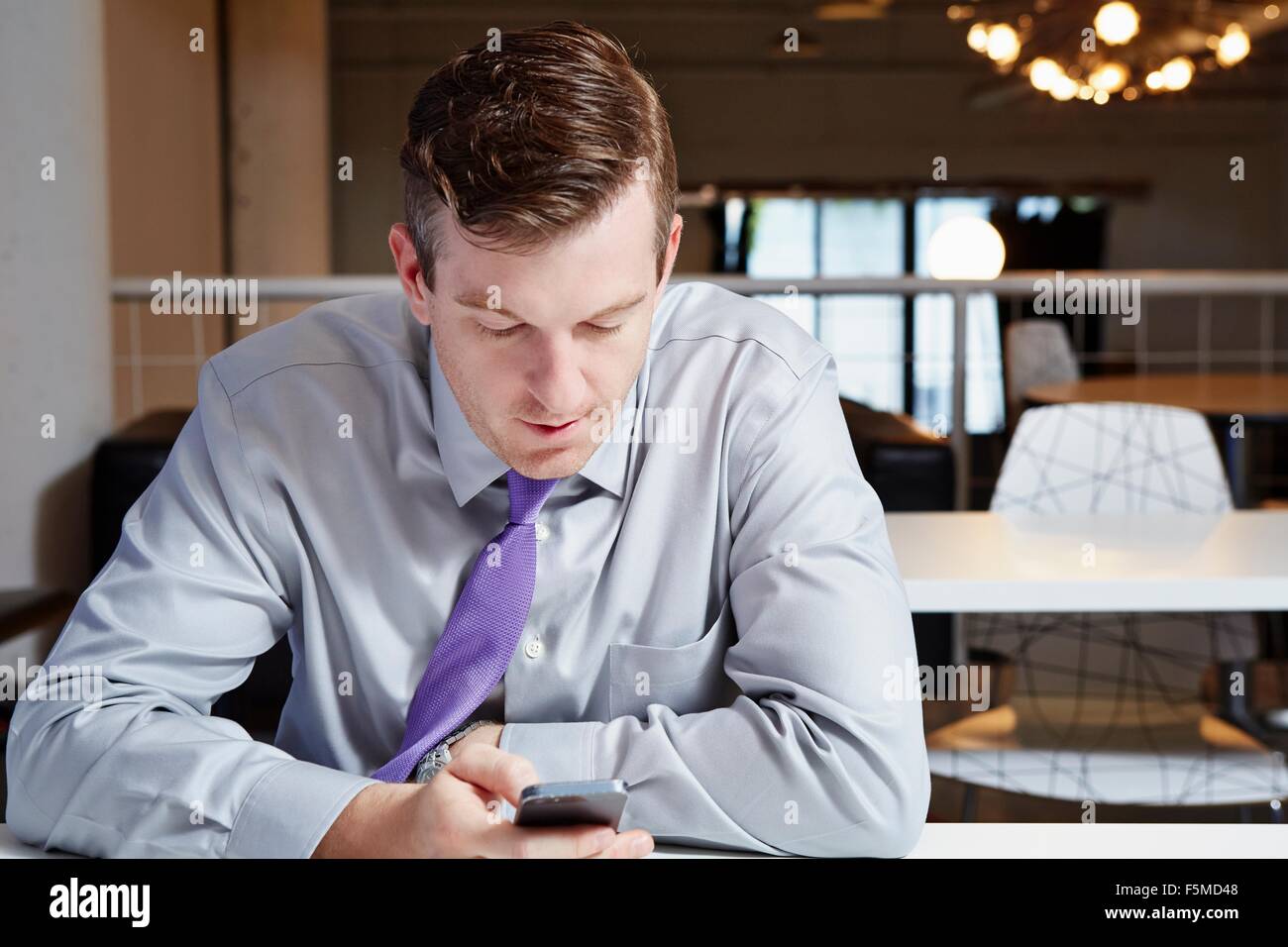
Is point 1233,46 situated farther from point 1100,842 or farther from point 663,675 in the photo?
point 1100,842

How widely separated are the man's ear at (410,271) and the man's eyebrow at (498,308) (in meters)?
0.08

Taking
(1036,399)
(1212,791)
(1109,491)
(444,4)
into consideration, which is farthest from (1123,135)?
(1212,791)

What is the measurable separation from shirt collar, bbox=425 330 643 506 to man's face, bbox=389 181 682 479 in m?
0.09

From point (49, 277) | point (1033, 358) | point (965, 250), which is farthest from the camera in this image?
point (965, 250)

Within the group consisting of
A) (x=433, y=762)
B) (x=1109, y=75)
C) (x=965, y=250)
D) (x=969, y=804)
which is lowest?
(x=969, y=804)

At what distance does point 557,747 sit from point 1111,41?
3878 mm

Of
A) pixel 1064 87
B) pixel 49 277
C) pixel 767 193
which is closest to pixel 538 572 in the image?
pixel 49 277

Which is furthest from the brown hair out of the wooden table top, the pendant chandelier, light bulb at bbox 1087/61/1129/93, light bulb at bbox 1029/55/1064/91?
light bulb at bbox 1029/55/1064/91

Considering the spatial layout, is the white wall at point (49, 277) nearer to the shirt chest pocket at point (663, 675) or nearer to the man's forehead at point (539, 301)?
the shirt chest pocket at point (663, 675)

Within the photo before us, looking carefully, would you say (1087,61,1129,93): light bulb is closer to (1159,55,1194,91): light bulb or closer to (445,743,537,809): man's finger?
(1159,55,1194,91): light bulb

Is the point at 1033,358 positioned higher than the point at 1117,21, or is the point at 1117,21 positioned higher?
the point at 1117,21

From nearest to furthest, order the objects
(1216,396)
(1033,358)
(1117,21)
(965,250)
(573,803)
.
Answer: (573,803), (1216,396), (1117,21), (1033,358), (965,250)

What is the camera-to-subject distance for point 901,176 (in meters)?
10.3

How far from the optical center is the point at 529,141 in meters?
0.89
